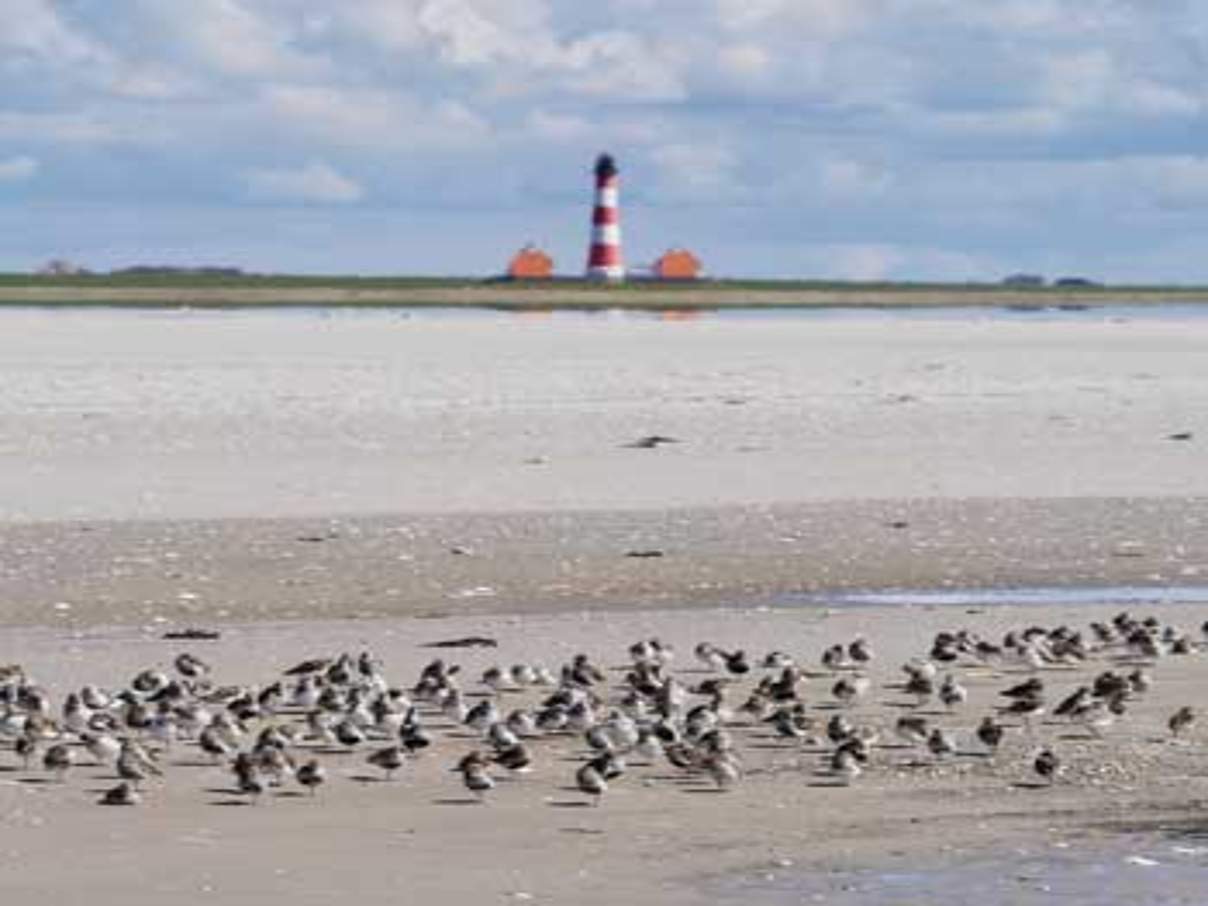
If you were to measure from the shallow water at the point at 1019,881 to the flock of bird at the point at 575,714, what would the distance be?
1446mm

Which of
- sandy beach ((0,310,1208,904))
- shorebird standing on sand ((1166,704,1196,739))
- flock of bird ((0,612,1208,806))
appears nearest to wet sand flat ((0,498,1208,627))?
sandy beach ((0,310,1208,904))

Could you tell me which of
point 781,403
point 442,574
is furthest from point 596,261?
point 442,574

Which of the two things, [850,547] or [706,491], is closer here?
[850,547]

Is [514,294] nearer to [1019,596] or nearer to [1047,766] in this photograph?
[1019,596]

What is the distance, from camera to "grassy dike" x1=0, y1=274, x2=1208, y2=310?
78688mm

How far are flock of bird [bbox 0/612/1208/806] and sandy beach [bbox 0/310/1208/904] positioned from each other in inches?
2.6

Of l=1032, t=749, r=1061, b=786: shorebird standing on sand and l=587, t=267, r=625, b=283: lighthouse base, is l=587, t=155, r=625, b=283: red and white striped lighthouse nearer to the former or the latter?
l=587, t=267, r=625, b=283: lighthouse base

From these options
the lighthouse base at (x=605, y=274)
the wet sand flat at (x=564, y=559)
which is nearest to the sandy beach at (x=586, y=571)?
the wet sand flat at (x=564, y=559)

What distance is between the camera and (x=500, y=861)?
1110 centimetres

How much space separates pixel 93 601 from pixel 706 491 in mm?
6925

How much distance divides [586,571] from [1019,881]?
931 cm

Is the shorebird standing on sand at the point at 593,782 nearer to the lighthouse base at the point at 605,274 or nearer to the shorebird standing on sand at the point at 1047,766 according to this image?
the shorebird standing on sand at the point at 1047,766

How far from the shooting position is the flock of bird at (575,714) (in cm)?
1261

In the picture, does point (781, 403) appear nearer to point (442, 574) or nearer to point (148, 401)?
point (148, 401)
